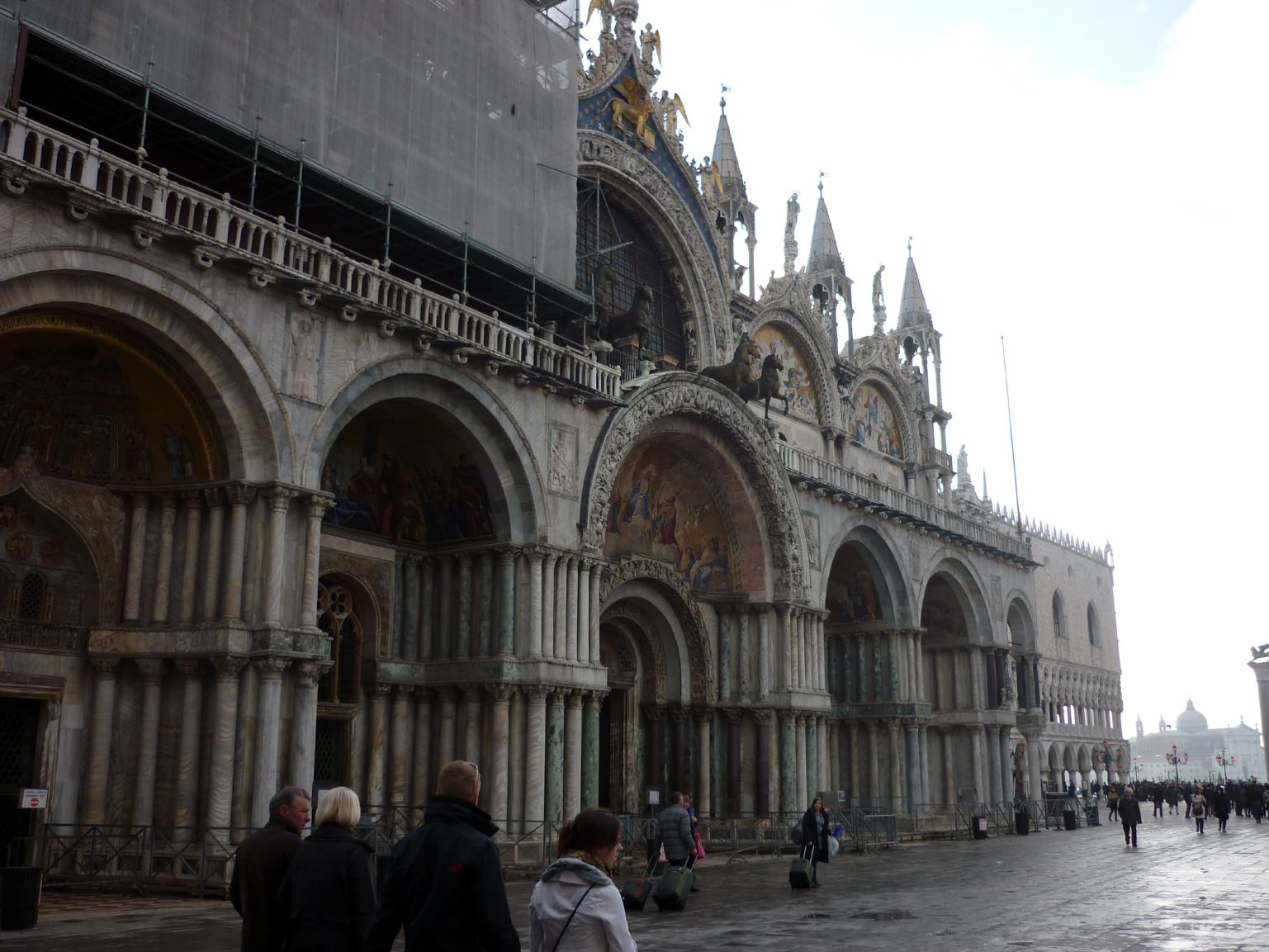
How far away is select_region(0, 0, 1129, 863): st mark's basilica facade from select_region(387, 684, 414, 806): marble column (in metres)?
0.06

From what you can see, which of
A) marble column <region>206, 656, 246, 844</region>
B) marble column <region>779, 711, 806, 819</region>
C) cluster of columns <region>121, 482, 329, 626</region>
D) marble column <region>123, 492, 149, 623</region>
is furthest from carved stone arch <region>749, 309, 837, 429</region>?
marble column <region>206, 656, 246, 844</region>

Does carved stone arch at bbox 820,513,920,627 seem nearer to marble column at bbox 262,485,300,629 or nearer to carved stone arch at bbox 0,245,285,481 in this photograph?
marble column at bbox 262,485,300,629

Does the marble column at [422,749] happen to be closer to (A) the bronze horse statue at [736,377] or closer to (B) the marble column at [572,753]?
(B) the marble column at [572,753]

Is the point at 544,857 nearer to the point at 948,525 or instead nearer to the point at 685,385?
the point at 685,385

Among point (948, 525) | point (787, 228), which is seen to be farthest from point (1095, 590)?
point (787, 228)

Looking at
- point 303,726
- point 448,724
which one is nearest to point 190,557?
point 303,726

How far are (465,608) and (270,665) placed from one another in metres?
5.56

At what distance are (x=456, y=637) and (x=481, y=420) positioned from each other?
3986 millimetres

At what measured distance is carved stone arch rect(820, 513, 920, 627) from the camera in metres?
33.7

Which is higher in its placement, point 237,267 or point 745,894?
point 237,267

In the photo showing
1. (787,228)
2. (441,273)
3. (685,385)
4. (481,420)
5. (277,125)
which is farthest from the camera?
(787,228)

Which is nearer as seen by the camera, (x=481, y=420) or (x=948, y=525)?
(x=481, y=420)

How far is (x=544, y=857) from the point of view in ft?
65.6

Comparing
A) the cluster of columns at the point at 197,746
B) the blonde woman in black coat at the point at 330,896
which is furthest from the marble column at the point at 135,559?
the blonde woman in black coat at the point at 330,896
